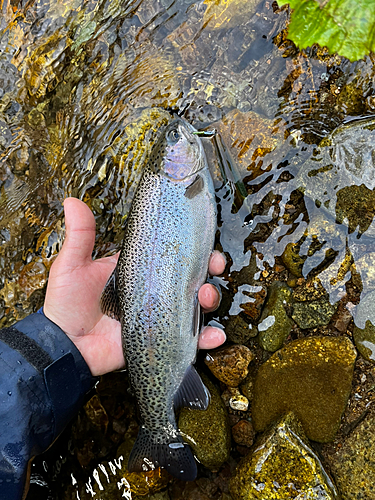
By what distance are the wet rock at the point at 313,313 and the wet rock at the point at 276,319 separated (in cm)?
8

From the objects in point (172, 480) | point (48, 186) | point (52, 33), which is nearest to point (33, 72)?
point (52, 33)

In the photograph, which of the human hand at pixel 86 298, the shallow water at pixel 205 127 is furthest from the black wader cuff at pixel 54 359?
the shallow water at pixel 205 127

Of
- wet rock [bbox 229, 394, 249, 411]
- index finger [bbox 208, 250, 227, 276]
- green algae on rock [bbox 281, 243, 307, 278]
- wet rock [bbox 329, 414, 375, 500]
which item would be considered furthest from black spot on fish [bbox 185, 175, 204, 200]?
wet rock [bbox 329, 414, 375, 500]

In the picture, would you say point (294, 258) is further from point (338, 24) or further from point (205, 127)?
point (338, 24)

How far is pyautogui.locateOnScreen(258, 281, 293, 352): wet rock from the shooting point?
10.2ft

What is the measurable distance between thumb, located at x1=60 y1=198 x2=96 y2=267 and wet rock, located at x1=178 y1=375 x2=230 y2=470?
1.60m

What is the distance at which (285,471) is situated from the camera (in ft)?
9.23

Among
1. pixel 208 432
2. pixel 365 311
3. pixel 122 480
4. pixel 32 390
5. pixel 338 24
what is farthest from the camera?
pixel 122 480

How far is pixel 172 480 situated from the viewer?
11.0 ft

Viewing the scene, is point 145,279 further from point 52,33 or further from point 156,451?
point 52,33

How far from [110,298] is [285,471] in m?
1.88

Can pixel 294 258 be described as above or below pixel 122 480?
above

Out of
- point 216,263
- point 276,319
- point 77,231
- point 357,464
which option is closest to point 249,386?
point 276,319

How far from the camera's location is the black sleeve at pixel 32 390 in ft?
8.55
